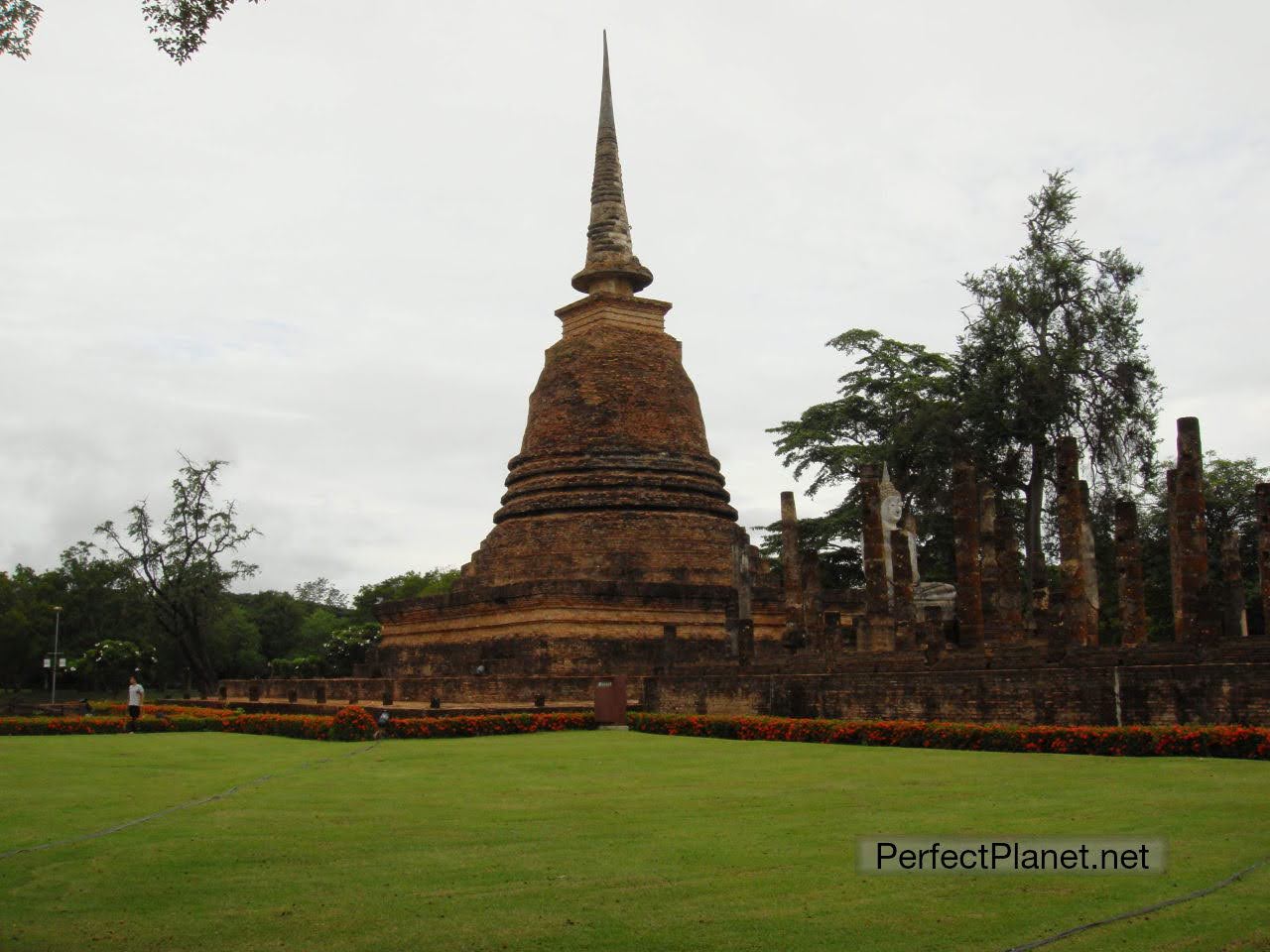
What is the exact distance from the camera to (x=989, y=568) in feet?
90.7

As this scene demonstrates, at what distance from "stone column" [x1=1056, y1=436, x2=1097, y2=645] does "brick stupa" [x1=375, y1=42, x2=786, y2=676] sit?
712 centimetres

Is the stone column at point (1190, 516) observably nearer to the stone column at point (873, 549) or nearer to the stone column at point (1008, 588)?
the stone column at point (1008, 588)

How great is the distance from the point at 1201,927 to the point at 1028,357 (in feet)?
101

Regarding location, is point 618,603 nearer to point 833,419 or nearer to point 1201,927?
point 833,419

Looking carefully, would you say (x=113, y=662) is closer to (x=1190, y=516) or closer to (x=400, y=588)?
(x=400, y=588)

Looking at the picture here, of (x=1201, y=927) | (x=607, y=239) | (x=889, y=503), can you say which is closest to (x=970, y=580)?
(x=889, y=503)

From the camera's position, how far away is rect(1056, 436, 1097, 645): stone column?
23.2 meters

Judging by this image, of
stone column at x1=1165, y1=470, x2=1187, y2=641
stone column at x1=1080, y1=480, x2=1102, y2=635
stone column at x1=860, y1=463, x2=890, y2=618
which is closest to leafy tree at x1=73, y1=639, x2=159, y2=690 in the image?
stone column at x1=860, y1=463, x2=890, y2=618

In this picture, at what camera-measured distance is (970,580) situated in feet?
77.9

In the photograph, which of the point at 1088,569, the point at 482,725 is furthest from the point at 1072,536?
the point at 482,725

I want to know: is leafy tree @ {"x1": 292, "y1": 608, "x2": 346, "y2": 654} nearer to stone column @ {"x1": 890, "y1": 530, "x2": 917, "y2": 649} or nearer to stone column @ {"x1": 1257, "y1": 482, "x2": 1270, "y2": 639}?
stone column @ {"x1": 890, "y1": 530, "x2": 917, "y2": 649}

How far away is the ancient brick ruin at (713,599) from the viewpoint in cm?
1791

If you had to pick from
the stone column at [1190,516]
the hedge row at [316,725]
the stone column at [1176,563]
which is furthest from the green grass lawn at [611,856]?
the stone column at [1176,563]

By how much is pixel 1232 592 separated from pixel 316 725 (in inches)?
654
